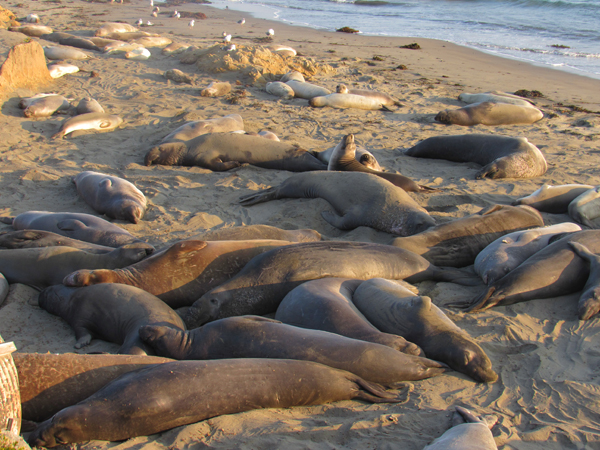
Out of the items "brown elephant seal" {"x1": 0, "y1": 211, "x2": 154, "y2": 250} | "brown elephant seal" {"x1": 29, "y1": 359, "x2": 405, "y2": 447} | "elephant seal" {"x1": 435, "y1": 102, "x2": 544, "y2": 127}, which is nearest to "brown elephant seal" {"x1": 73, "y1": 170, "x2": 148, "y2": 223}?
"brown elephant seal" {"x1": 0, "y1": 211, "x2": 154, "y2": 250}

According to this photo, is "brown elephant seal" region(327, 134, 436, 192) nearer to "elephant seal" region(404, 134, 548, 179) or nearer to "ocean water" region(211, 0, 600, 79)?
"elephant seal" region(404, 134, 548, 179)

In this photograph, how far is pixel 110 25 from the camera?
54.2 feet

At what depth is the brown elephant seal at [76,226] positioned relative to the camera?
4715mm

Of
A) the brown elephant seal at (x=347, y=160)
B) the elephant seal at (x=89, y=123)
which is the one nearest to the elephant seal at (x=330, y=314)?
the brown elephant seal at (x=347, y=160)

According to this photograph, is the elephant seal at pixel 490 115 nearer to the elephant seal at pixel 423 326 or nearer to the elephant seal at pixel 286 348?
the elephant seal at pixel 423 326

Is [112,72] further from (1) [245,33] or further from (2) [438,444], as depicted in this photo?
(2) [438,444]

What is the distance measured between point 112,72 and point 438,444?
1197 centimetres

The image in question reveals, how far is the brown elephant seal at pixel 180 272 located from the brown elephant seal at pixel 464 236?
1.58 meters

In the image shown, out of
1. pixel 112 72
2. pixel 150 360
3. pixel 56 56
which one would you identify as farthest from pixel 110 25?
pixel 150 360

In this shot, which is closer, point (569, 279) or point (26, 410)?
point (26, 410)

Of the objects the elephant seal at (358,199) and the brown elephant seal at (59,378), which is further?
the elephant seal at (358,199)

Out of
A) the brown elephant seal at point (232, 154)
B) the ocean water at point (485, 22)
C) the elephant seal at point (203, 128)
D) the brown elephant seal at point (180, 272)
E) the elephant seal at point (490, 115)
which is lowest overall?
the brown elephant seal at point (180, 272)

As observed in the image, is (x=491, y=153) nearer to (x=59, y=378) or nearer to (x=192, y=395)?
(x=192, y=395)

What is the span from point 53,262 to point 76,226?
2.79 ft
